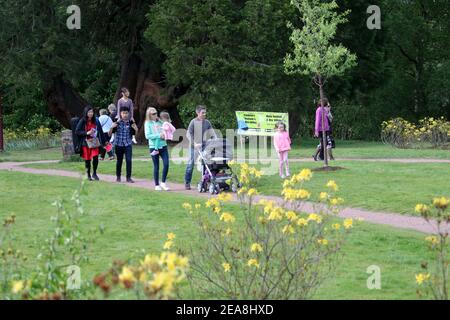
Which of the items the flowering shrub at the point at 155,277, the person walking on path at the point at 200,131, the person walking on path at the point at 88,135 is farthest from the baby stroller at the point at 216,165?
the flowering shrub at the point at 155,277

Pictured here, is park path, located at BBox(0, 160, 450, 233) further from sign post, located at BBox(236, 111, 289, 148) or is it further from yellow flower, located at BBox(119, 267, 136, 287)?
sign post, located at BBox(236, 111, 289, 148)

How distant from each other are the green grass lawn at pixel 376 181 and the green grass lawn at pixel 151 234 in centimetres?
145

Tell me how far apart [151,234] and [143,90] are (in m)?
25.1

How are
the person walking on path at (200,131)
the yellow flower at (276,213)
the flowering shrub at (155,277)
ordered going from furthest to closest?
the person walking on path at (200,131), the yellow flower at (276,213), the flowering shrub at (155,277)

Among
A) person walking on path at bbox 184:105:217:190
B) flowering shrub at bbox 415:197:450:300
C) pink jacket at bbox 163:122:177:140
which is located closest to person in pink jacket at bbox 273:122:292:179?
person walking on path at bbox 184:105:217:190

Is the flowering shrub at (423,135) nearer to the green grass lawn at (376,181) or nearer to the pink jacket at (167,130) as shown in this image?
the green grass lawn at (376,181)

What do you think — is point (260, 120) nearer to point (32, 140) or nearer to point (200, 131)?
point (200, 131)

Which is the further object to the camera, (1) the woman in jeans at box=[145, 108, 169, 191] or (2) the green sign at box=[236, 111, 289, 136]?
(2) the green sign at box=[236, 111, 289, 136]

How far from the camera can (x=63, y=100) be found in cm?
3856

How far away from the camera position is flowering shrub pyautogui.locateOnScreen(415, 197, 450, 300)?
288 inches

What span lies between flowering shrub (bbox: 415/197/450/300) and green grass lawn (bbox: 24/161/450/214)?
1.79 metres

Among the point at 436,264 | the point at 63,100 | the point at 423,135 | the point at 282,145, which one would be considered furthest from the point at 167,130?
the point at 63,100

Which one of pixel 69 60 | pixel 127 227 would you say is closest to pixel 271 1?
pixel 69 60

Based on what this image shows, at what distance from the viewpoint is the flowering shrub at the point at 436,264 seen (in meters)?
7.31
